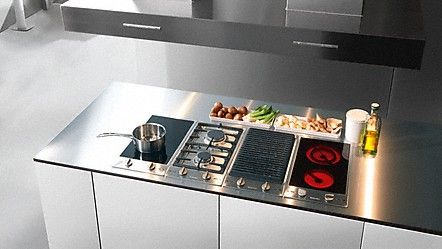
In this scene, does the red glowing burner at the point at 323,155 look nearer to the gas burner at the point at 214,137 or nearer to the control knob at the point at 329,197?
the control knob at the point at 329,197

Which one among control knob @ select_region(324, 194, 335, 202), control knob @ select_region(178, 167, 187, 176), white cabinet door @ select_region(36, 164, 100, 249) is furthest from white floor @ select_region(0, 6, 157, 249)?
control knob @ select_region(324, 194, 335, 202)

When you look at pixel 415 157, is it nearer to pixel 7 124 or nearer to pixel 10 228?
pixel 10 228

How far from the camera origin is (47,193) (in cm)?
261

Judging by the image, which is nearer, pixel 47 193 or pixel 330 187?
pixel 330 187

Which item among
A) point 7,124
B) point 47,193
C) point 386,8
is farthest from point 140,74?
point 386,8

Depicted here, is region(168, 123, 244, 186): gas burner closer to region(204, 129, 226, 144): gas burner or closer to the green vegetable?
region(204, 129, 226, 144): gas burner

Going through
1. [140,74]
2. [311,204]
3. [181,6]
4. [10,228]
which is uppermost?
[181,6]

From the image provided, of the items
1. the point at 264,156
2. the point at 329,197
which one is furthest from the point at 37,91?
the point at 329,197

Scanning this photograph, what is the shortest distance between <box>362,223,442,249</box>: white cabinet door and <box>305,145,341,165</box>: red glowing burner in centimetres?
39

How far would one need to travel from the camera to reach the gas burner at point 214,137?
264 centimetres

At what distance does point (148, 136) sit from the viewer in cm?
268

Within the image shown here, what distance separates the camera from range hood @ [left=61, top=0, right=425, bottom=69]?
2039 mm

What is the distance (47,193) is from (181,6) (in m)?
1.06

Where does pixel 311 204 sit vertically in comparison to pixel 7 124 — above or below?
above
